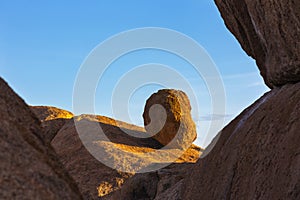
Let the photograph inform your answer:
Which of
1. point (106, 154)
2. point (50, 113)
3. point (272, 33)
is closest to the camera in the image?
point (272, 33)

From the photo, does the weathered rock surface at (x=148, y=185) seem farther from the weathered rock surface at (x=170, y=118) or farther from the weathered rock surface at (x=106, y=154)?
the weathered rock surface at (x=170, y=118)

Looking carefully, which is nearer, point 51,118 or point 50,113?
point 51,118

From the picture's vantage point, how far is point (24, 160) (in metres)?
4.21

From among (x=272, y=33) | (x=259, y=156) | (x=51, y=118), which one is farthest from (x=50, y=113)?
(x=259, y=156)

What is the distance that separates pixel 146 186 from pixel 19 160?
14264 mm

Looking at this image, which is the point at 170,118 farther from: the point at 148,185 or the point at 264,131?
the point at 264,131

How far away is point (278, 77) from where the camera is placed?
1193 cm

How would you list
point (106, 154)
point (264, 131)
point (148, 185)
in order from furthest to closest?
point (106, 154), point (148, 185), point (264, 131)

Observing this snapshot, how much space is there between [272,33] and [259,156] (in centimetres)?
362

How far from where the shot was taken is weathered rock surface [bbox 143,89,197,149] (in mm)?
30000

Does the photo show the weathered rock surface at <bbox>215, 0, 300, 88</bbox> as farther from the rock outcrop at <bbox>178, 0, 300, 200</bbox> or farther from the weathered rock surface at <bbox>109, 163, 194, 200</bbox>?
the weathered rock surface at <bbox>109, 163, 194, 200</bbox>

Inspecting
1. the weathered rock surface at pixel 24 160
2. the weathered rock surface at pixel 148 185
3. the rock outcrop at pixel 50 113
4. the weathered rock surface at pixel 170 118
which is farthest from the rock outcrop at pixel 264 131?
the rock outcrop at pixel 50 113

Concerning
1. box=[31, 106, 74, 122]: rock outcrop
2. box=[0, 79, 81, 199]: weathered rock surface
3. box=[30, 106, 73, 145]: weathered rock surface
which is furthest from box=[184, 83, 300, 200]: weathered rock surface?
box=[31, 106, 74, 122]: rock outcrop

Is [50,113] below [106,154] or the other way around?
the other way around
